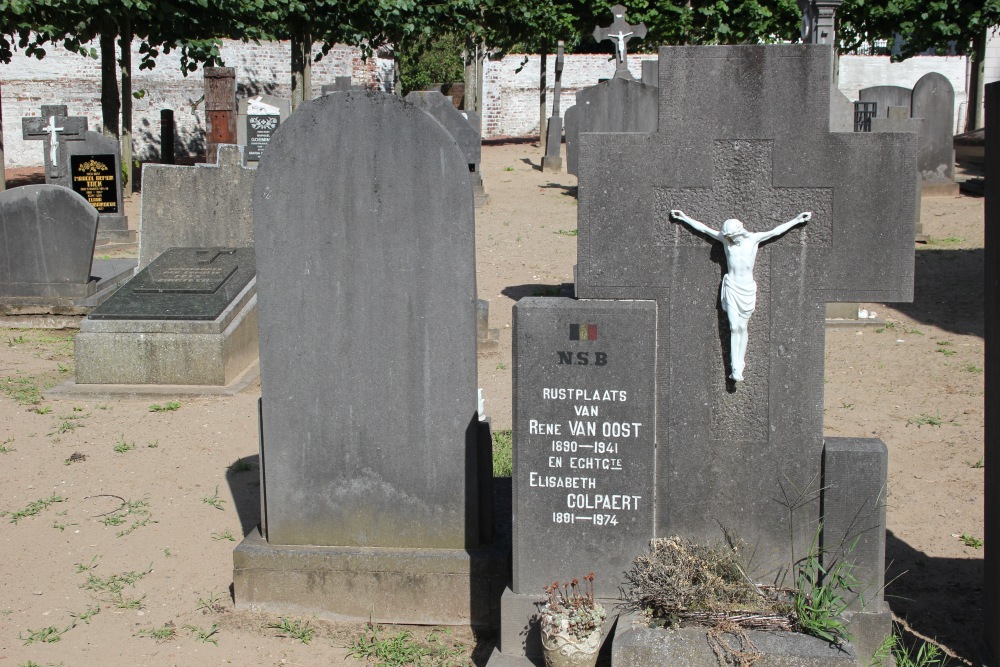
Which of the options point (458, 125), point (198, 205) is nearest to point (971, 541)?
point (198, 205)

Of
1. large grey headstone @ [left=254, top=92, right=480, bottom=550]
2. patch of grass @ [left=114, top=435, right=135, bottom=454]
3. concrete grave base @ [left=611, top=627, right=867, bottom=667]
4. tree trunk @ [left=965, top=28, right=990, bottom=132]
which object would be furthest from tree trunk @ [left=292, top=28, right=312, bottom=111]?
concrete grave base @ [left=611, top=627, right=867, bottom=667]

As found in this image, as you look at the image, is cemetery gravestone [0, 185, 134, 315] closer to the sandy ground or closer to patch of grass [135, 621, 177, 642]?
the sandy ground

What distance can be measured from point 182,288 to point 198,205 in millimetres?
2155

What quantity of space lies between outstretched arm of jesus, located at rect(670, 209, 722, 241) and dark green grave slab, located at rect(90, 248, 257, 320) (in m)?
5.09

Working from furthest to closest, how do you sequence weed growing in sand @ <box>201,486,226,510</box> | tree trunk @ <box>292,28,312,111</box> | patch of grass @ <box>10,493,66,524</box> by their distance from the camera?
1. tree trunk @ <box>292,28,312,111</box>
2. weed growing in sand @ <box>201,486,226,510</box>
3. patch of grass @ <box>10,493,66,524</box>

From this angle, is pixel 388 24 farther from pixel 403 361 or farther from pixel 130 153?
pixel 403 361

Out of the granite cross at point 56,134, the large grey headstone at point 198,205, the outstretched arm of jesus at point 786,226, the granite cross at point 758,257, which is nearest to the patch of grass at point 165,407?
the large grey headstone at point 198,205

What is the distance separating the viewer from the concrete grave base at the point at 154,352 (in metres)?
8.27

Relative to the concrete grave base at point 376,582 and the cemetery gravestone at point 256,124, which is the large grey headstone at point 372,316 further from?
the cemetery gravestone at point 256,124

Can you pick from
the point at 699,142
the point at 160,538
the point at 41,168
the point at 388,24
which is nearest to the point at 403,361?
the point at 699,142

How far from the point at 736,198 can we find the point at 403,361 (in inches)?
62.0

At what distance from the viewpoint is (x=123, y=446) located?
278 inches

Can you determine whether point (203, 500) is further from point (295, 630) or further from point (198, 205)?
point (198, 205)

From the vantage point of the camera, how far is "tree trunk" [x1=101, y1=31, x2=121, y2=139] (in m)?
17.9
